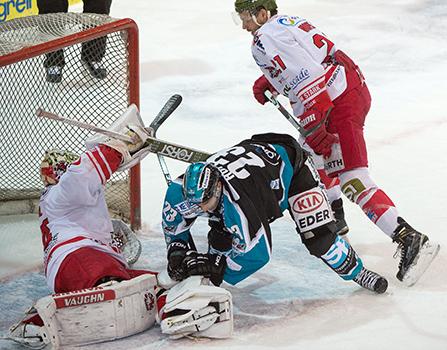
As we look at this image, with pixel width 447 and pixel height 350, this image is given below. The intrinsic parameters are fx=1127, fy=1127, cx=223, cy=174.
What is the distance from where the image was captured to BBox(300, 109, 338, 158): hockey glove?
3.64 metres

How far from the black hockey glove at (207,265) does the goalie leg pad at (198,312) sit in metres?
0.07

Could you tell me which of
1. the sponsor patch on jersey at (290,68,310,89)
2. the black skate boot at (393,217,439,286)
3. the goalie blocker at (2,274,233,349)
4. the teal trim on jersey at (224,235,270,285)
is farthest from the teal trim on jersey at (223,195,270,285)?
the sponsor patch on jersey at (290,68,310,89)

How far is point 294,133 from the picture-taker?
5156mm

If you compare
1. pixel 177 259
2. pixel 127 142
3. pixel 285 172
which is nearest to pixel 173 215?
pixel 177 259

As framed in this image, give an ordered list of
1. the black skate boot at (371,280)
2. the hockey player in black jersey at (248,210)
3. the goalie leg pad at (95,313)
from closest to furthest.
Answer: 1. the goalie leg pad at (95,313)
2. the hockey player in black jersey at (248,210)
3. the black skate boot at (371,280)

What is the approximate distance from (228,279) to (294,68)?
770 mm

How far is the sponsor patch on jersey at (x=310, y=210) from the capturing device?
3.37 m

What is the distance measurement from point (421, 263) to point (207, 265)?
2.42 ft

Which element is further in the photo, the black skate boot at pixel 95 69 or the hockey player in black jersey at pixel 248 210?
the black skate boot at pixel 95 69

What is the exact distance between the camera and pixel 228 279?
3318mm

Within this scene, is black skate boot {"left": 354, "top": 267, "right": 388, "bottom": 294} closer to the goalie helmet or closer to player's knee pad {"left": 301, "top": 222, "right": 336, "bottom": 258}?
player's knee pad {"left": 301, "top": 222, "right": 336, "bottom": 258}

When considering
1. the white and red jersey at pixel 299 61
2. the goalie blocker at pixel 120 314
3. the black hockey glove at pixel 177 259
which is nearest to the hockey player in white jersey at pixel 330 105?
the white and red jersey at pixel 299 61

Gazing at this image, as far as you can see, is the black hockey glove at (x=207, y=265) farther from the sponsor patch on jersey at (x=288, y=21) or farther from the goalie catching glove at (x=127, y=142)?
the sponsor patch on jersey at (x=288, y=21)

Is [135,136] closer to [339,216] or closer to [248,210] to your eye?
[248,210]
